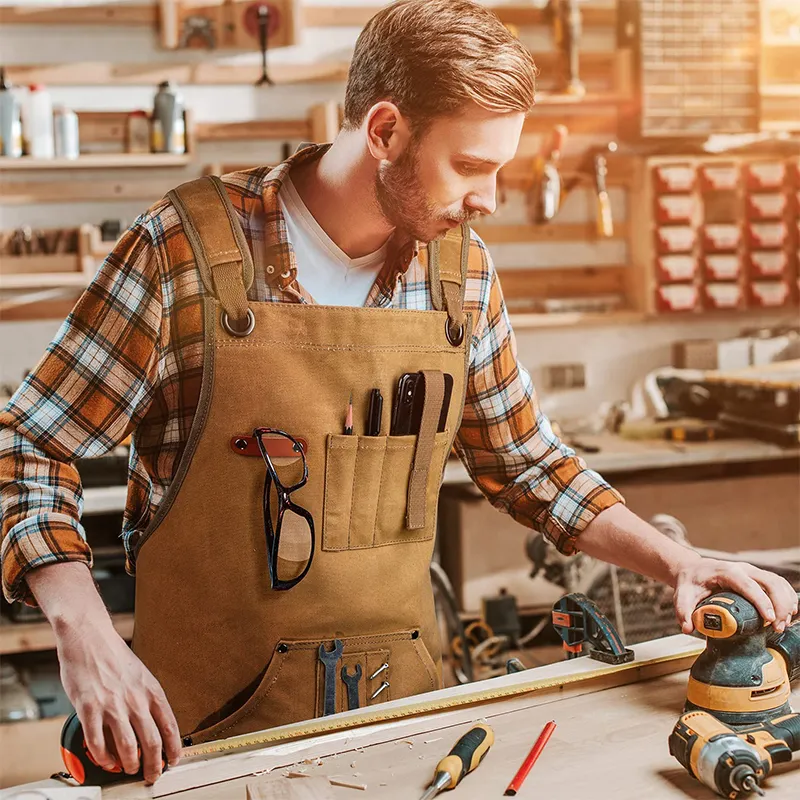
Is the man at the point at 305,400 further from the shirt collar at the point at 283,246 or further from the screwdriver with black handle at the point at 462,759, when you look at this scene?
the screwdriver with black handle at the point at 462,759

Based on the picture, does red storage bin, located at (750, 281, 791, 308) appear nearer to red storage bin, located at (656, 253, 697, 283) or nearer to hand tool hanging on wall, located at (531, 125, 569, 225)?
red storage bin, located at (656, 253, 697, 283)

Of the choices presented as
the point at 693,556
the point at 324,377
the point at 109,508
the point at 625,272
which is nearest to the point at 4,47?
the point at 109,508

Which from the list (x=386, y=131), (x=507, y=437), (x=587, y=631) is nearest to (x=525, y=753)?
(x=587, y=631)

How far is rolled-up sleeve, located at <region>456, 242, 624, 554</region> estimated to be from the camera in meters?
1.43

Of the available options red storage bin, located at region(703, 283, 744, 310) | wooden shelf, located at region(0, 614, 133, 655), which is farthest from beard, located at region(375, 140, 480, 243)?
red storage bin, located at region(703, 283, 744, 310)

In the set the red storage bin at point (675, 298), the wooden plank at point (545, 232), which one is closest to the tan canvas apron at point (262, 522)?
the wooden plank at point (545, 232)

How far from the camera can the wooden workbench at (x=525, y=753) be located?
3.13 feet

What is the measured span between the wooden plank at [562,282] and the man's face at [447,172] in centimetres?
236

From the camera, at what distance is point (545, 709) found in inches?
45.3

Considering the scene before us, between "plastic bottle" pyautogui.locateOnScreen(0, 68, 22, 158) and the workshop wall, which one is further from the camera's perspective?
the workshop wall

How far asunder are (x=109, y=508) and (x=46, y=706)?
68 cm

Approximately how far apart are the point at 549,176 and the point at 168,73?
4.32 feet

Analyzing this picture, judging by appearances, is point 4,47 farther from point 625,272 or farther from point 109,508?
point 625,272

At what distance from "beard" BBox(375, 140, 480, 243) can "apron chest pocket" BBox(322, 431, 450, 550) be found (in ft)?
0.92
